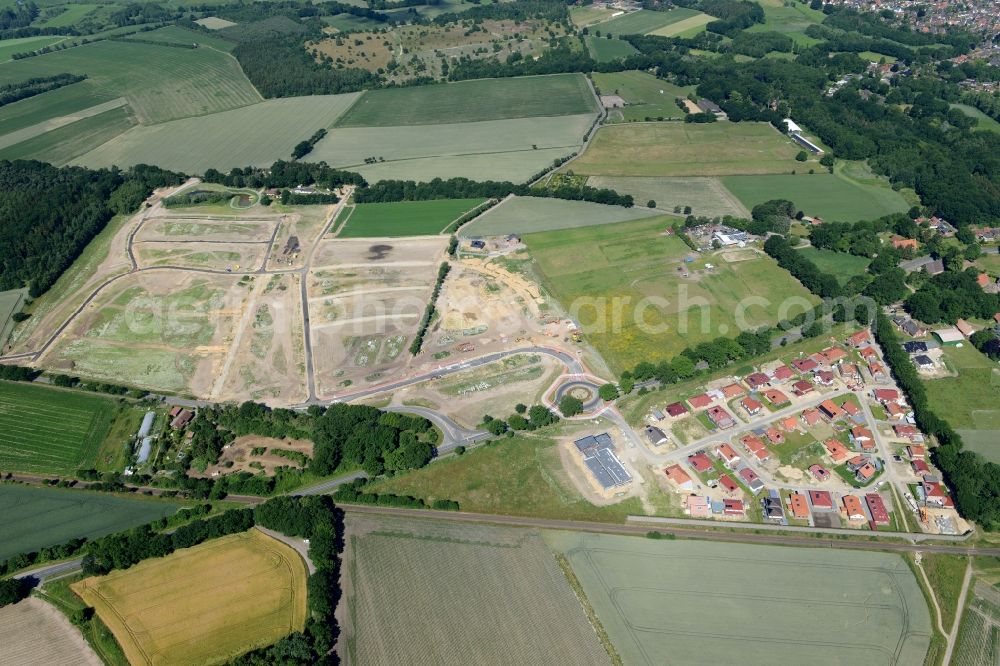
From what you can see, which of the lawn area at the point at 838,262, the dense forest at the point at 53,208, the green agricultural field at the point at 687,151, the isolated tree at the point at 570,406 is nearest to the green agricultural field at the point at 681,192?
the green agricultural field at the point at 687,151

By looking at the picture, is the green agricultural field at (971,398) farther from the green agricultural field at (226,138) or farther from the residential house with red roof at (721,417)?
the green agricultural field at (226,138)

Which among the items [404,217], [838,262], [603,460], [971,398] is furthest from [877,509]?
[404,217]

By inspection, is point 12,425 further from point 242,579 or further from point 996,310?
point 996,310

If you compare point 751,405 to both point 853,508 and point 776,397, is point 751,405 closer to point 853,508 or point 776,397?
point 776,397

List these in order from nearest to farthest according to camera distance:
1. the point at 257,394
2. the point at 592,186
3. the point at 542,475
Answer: the point at 542,475
the point at 257,394
the point at 592,186

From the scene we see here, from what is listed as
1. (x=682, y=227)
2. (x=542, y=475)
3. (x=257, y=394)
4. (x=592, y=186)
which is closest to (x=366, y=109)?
(x=592, y=186)

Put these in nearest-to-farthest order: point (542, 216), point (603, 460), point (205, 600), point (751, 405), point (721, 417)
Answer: point (205, 600)
point (603, 460)
point (721, 417)
point (751, 405)
point (542, 216)
